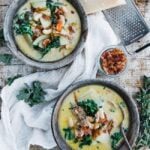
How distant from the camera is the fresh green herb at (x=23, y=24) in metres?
2.43

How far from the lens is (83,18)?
2.45m

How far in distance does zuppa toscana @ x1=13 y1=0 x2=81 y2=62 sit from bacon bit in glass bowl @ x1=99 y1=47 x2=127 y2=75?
161mm

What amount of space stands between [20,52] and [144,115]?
2.23 feet

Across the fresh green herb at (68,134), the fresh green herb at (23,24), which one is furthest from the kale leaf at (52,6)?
the fresh green herb at (68,134)

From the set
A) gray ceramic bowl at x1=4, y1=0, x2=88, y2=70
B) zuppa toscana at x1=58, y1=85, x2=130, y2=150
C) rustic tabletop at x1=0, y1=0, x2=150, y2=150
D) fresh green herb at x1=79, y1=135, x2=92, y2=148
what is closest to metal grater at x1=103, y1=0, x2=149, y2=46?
rustic tabletop at x1=0, y1=0, x2=150, y2=150

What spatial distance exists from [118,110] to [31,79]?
1.45ft

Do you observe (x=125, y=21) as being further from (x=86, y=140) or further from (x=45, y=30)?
(x=86, y=140)

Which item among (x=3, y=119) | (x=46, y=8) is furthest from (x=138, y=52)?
(x=3, y=119)

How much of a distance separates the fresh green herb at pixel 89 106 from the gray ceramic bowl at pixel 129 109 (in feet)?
0.26

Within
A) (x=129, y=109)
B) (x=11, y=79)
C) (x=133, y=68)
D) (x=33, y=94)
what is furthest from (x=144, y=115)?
(x=11, y=79)

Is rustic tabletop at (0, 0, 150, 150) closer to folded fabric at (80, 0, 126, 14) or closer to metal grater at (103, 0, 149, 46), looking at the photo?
metal grater at (103, 0, 149, 46)

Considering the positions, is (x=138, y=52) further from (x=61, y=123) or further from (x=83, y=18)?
(x=61, y=123)

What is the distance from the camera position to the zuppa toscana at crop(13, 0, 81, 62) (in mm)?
2436

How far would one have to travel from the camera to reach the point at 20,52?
8.00 feet
